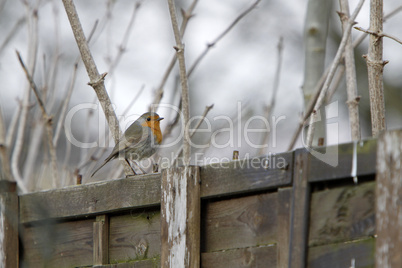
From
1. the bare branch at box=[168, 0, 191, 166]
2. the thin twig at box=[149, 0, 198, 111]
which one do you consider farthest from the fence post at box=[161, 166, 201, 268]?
the thin twig at box=[149, 0, 198, 111]

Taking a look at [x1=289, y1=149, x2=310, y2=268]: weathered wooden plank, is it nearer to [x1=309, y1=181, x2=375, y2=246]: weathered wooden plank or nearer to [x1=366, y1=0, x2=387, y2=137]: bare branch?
[x1=309, y1=181, x2=375, y2=246]: weathered wooden plank

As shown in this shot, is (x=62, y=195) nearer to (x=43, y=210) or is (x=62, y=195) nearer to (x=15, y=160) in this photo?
(x=43, y=210)

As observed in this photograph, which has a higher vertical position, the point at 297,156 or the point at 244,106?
the point at 244,106

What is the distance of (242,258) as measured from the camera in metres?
2.03

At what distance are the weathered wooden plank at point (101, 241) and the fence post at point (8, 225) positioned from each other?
1.80 ft

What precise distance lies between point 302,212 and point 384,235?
0.33 meters

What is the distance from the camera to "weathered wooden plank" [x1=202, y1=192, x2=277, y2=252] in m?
1.97

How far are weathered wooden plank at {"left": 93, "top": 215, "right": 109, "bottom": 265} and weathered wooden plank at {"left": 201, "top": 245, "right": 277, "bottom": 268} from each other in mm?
568

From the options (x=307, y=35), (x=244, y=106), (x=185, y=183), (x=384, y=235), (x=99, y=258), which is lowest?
(x=99, y=258)

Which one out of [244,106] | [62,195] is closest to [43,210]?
[62,195]

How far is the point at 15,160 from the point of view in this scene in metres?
3.79

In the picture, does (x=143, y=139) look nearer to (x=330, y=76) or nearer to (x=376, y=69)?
(x=330, y=76)

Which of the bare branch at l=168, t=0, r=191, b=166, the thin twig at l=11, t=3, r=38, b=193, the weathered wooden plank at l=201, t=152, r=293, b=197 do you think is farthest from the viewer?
the thin twig at l=11, t=3, r=38, b=193

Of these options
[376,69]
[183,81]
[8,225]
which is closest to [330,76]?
[376,69]
